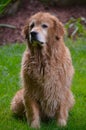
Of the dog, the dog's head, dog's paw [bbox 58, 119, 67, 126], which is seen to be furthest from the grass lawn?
the dog's head

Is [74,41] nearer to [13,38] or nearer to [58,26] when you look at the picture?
[13,38]

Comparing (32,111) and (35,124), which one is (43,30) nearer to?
(32,111)

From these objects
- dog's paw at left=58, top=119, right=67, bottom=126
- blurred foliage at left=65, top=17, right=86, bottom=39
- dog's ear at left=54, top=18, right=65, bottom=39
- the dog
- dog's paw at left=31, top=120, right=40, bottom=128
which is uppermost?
dog's ear at left=54, top=18, right=65, bottom=39

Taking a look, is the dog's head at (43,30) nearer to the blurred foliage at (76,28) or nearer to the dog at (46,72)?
the dog at (46,72)

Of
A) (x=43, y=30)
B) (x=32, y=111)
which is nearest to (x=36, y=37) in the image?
(x=43, y=30)

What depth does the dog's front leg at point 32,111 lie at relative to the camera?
656 cm

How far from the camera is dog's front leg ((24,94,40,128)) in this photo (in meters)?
6.56

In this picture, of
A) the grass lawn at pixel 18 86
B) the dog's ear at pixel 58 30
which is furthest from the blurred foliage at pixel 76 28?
the dog's ear at pixel 58 30

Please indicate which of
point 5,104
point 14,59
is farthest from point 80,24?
point 5,104

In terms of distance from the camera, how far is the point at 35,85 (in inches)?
258

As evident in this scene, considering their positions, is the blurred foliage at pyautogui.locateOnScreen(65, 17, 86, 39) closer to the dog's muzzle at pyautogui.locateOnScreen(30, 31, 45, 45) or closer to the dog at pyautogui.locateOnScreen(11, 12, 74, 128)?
the dog at pyautogui.locateOnScreen(11, 12, 74, 128)

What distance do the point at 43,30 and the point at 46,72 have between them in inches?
23.3

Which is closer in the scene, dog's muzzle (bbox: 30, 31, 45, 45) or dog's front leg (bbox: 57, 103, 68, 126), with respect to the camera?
dog's muzzle (bbox: 30, 31, 45, 45)

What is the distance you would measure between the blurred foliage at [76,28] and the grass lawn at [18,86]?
3.19ft
